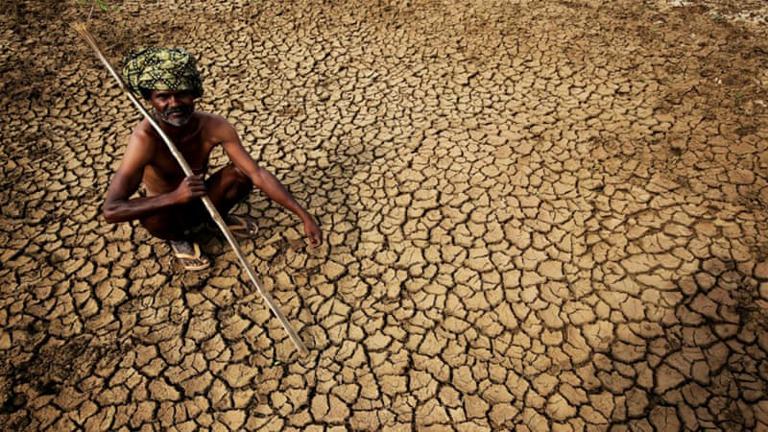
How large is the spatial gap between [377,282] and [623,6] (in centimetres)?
470

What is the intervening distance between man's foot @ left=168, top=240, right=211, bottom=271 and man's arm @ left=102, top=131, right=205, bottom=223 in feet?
1.59

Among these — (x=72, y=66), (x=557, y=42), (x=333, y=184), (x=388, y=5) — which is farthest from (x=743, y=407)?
(x=72, y=66)

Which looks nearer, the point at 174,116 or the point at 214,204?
the point at 174,116

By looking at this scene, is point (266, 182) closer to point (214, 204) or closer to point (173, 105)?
point (214, 204)

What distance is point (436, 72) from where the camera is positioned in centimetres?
437

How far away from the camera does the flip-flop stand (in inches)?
112

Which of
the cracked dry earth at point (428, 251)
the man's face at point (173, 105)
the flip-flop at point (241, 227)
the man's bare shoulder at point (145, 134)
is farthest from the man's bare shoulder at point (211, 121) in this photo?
the cracked dry earth at point (428, 251)

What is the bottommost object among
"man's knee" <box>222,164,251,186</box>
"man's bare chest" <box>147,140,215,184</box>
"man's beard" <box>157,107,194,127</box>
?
"man's knee" <box>222,164,251,186</box>

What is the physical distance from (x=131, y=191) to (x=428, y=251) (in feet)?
5.47

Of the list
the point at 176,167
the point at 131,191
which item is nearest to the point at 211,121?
the point at 176,167

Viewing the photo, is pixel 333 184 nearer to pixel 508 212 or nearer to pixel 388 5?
pixel 508 212

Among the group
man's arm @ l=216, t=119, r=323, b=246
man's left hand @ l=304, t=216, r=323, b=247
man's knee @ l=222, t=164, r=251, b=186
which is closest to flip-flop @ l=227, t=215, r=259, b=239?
man's knee @ l=222, t=164, r=251, b=186

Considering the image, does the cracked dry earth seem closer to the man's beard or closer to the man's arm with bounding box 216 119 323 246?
the man's arm with bounding box 216 119 323 246

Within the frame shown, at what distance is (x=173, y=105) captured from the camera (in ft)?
7.13
